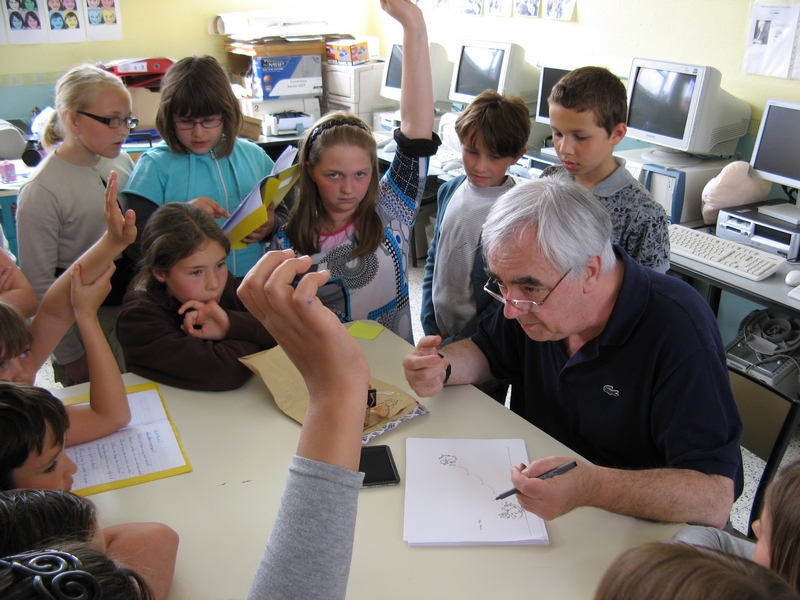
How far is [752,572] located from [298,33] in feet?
15.5

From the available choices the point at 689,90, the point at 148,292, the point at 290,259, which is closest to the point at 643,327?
the point at 290,259

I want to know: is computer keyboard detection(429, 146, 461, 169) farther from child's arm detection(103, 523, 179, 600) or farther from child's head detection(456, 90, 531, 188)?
child's arm detection(103, 523, 179, 600)

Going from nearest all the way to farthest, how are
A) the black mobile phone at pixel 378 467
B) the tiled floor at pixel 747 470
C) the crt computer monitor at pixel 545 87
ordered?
the black mobile phone at pixel 378 467
the tiled floor at pixel 747 470
the crt computer monitor at pixel 545 87

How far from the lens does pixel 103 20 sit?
4.46 metres

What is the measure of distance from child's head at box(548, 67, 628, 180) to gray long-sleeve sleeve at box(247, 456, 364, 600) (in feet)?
5.43

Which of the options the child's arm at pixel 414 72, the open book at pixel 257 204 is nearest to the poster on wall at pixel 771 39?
the child's arm at pixel 414 72

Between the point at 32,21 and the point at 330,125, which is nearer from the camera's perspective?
the point at 330,125

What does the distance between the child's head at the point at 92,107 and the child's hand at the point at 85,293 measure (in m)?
0.72

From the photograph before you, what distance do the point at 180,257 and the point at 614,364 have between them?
40.3 inches

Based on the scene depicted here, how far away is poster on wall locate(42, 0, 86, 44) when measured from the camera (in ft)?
14.1

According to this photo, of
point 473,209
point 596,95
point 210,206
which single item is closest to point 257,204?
point 210,206

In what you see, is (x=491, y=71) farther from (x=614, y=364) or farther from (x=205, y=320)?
(x=614, y=364)

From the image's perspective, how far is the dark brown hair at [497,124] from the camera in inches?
78.0

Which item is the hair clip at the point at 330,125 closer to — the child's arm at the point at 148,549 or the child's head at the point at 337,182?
the child's head at the point at 337,182
